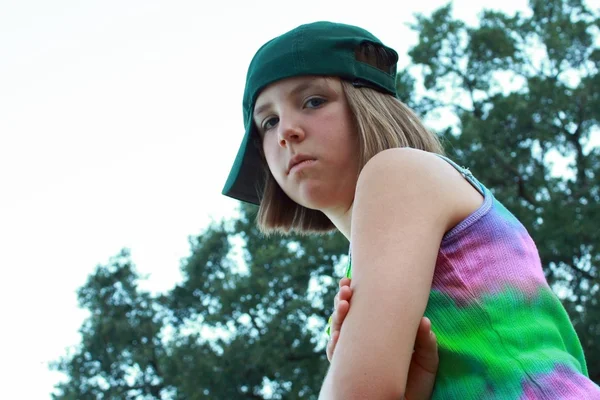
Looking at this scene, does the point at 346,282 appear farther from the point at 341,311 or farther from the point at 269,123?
the point at 269,123

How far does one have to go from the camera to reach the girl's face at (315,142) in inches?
62.2

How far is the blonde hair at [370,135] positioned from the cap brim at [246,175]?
30 millimetres

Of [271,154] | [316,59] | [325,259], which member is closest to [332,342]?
[271,154]

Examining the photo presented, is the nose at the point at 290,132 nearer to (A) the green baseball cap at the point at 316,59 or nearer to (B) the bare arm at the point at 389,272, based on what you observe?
(A) the green baseball cap at the point at 316,59

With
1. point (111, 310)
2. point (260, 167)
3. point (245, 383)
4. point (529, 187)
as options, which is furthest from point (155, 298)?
point (260, 167)

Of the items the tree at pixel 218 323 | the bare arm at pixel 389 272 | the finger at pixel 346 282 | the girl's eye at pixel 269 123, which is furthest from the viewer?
the tree at pixel 218 323

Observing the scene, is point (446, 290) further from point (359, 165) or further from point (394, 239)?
point (359, 165)

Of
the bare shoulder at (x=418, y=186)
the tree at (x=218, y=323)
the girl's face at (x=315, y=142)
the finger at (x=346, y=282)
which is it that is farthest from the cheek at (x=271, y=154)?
the tree at (x=218, y=323)

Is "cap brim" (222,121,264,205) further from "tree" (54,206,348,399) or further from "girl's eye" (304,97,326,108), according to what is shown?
"tree" (54,206,348,399)

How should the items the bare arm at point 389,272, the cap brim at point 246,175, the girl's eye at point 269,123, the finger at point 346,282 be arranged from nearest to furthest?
the bare arm at point 389,272 → the finger at point 346,282 → the girl's eye at point 269,123 → the cap brim at point 246,175

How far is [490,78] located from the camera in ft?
48.8

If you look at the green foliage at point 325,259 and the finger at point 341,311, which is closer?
the finger at point 341,311

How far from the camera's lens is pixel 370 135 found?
5.19 feet

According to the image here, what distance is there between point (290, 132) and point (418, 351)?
513mm
